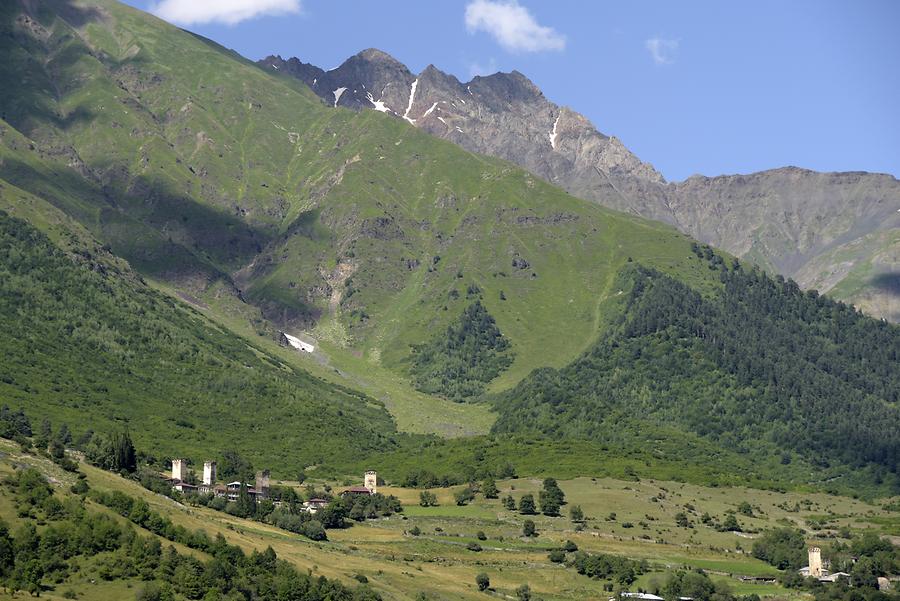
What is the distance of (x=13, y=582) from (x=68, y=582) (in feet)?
34.3

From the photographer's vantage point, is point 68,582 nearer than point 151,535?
Yes

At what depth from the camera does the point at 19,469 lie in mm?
198875

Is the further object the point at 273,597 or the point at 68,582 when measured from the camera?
the point at 273,597

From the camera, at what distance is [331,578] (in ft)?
653

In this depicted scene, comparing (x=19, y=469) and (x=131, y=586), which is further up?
(x=19, y=469)

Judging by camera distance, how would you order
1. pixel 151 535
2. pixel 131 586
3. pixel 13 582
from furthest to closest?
pixel 151 535, pixel 131 586, pixel 13 582

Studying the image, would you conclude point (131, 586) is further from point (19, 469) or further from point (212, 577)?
point (19, 469)

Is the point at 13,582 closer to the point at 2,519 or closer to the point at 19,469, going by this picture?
the point at 2,519

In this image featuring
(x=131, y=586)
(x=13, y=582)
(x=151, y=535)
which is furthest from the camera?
(x=151, y=535)

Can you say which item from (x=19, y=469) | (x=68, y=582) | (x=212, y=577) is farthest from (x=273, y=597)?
(x=19, y=469)

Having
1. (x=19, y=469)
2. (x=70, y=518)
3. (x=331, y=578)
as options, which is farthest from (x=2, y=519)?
(x=331, y=578)

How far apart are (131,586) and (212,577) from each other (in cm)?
1071

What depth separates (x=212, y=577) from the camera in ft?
589

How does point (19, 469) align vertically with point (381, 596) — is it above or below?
above
